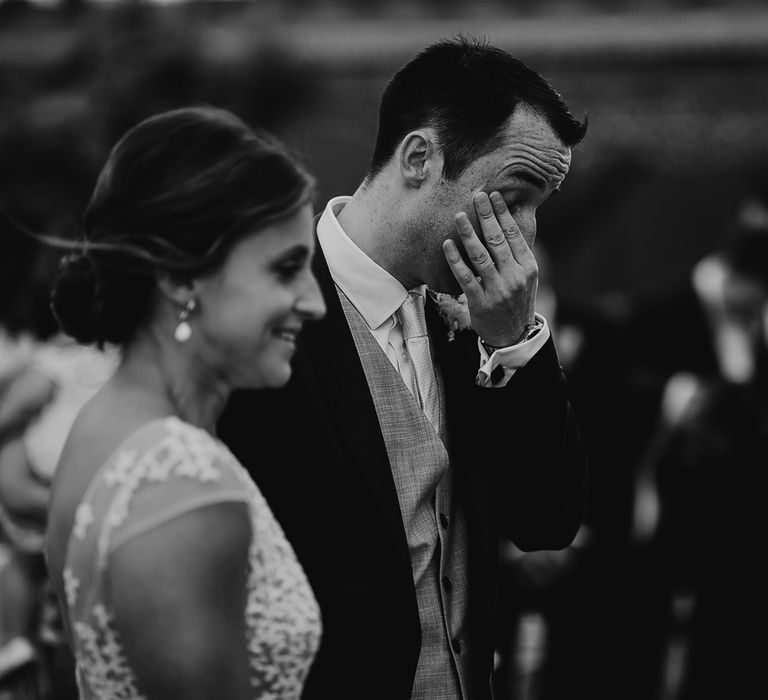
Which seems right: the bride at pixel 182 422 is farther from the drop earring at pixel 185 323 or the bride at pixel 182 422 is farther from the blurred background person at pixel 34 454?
the blurred background person at pixel 34 454

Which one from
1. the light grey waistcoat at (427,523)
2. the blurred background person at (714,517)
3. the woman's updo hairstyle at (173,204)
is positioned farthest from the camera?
the blurred background person at (714,517)

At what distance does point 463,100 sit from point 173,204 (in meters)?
0.96

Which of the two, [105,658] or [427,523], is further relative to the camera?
[427,523]

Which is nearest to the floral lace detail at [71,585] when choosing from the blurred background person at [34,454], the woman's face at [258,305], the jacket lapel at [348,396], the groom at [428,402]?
the woman's face at [258,305]

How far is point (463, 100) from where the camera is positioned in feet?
8.75

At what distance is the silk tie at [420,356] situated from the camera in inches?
106

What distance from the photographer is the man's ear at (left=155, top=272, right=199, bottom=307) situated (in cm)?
194

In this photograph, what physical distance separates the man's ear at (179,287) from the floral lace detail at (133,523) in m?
0.20

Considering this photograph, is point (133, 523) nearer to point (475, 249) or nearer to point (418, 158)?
point (475, 249)

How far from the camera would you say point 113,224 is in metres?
1.98

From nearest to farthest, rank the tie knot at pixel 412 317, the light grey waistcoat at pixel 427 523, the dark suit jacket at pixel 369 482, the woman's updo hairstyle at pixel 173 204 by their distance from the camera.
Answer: the woman's updo hairstyle at pixel 173 204 < the dark suit jacket at pixel 369 482 < the light grey waistcoat at pixel 427 523 < the tie knot at pixel 412 317

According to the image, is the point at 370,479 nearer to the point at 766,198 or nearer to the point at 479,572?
the point at 479,572

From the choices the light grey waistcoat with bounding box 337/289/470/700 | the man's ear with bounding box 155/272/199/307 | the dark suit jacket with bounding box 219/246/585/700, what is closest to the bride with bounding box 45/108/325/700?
the man's ear with bounding box 155/272/199/307

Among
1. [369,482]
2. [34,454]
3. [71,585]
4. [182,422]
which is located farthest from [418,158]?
[34,454]
